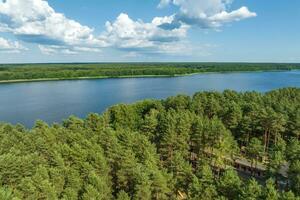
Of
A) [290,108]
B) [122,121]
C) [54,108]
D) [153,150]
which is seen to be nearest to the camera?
[153,150]

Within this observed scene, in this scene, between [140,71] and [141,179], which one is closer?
[141,179]

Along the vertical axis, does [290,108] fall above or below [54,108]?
above

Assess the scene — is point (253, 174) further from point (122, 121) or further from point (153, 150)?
point (122, 121)

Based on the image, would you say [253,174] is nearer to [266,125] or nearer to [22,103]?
[266,125]

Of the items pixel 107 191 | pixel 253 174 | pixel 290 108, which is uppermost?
pixel 290 108

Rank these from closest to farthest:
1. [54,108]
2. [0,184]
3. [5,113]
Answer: [0,184], [5,113], [54,108]

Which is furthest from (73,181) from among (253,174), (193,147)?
(253,174)
